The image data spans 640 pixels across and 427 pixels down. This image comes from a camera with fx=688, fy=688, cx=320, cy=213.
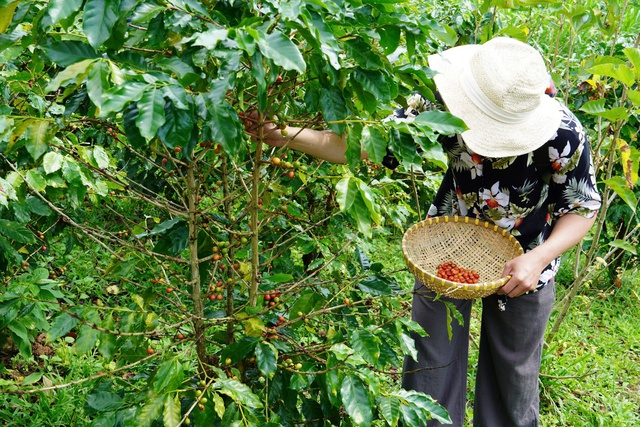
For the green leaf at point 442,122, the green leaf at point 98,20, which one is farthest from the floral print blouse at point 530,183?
the green leaf at point 98,20

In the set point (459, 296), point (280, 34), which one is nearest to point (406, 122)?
point (280, 34)

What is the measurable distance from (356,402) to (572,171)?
3.53ft

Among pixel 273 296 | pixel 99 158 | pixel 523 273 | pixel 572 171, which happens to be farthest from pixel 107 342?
pixel 572 171

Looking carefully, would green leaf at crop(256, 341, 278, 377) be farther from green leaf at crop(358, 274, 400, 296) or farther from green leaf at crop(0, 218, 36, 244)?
green leaf at crop(0, 218, 36, 244)

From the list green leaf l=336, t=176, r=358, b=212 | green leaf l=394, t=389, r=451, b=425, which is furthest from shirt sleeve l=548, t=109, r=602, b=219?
green leaf l=336, t=176, r=358, b=212

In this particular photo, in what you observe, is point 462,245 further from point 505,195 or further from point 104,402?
point 104,402

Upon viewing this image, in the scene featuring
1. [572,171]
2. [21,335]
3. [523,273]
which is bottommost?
[21,335]

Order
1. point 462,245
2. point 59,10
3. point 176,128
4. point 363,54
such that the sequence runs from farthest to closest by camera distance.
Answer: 1. point 462,245
2. point 363,54
3. point 176,128
4. point 59,10

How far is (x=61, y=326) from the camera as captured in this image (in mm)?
1912

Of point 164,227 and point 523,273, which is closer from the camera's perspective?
point 164,227

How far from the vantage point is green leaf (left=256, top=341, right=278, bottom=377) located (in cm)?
183

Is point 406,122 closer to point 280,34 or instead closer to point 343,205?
point 343,205

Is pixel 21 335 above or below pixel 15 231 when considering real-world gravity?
below

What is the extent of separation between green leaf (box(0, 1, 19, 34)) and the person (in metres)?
0.72
